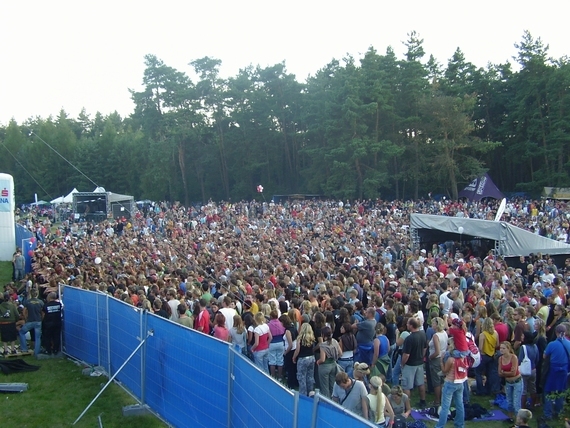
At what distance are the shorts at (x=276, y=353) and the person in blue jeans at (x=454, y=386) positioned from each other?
2241mm

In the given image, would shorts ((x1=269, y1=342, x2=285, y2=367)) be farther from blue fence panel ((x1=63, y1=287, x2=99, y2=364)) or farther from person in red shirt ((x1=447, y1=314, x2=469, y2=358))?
blue fence panel ((x1=63, y1=287, x2=99, y2=364))

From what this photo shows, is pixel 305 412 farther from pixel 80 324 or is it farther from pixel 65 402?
pixel 80 324

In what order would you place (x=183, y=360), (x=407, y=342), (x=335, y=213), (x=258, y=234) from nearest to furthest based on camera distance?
(x=183, y=360) → (x=407, y=342) → (x=258, y=234) → (x=335, y=213)

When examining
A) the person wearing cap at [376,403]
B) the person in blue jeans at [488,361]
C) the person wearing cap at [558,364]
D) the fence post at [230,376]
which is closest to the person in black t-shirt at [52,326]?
the fence post at [230,376]

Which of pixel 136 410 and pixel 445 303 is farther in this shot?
pixel 445 303

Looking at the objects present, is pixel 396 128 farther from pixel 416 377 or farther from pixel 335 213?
pixel 416 377

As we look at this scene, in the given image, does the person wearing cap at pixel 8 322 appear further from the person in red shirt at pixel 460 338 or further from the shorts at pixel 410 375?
the person in red shirt at pixel 460 338

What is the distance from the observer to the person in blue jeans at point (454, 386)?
6297 mm

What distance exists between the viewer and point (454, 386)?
20.7ft

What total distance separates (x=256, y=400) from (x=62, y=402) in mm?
4322

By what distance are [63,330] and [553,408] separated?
8.34 metres

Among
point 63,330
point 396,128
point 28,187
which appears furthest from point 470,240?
point 28,187

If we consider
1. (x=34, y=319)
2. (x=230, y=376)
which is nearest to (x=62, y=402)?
(x=34, y=319)

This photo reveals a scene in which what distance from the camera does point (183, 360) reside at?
239 inches
